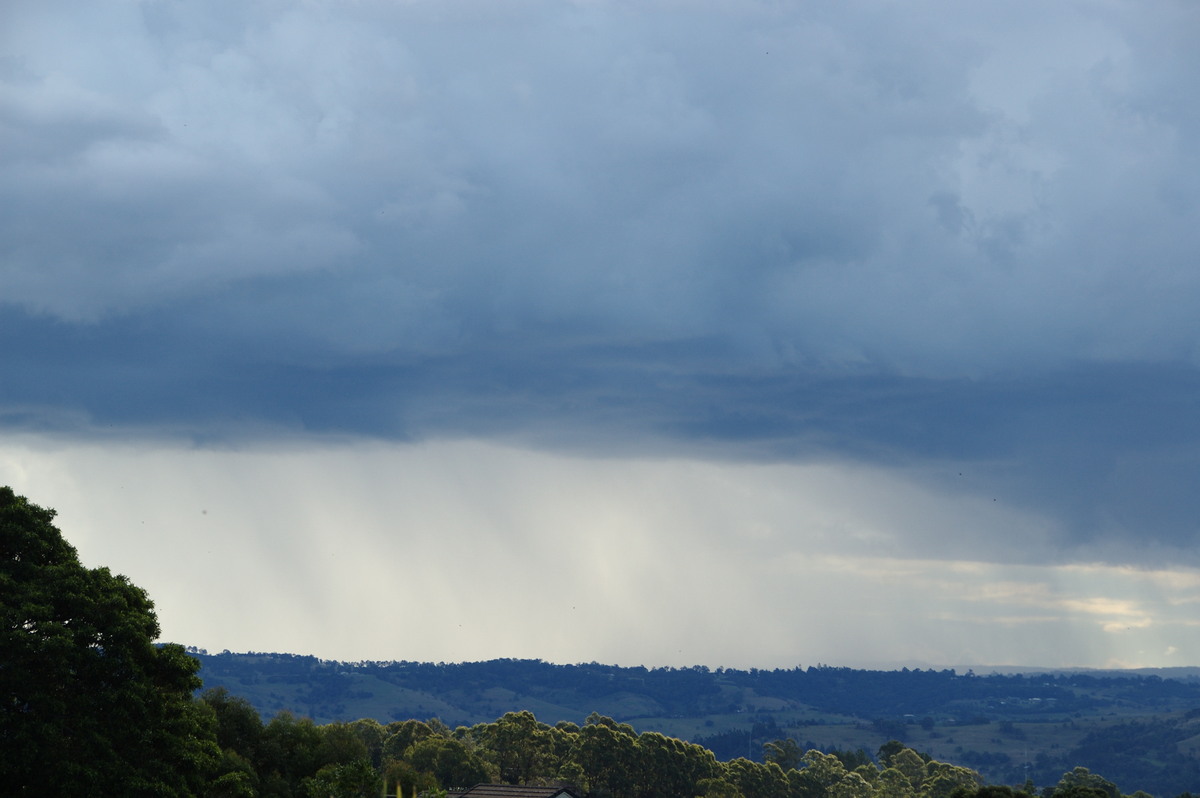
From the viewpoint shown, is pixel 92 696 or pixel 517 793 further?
pixel 517 793

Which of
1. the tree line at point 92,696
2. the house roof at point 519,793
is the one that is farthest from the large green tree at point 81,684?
the house roof at point 519,793

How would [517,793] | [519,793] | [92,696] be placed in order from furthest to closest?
[517,793] → [519,793] → [92,696]

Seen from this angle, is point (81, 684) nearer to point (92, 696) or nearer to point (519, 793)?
point (92, 696)

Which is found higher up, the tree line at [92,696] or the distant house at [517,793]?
the tree line at [92,696]

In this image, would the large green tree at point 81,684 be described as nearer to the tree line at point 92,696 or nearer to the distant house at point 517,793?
the tree line at point 92,696

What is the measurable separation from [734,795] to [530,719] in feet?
104

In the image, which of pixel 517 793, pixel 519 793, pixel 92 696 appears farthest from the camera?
pixel 517 793

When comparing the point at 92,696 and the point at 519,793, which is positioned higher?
the point at 92,696

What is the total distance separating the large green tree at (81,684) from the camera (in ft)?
161

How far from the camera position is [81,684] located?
51.5 m

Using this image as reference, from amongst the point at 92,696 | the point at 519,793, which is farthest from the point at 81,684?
the point at 519,793

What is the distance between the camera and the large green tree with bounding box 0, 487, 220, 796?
48938 mm

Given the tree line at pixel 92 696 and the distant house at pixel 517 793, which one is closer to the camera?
the tree line at pixel 92 696

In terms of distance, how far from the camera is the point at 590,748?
150000 millimetres
